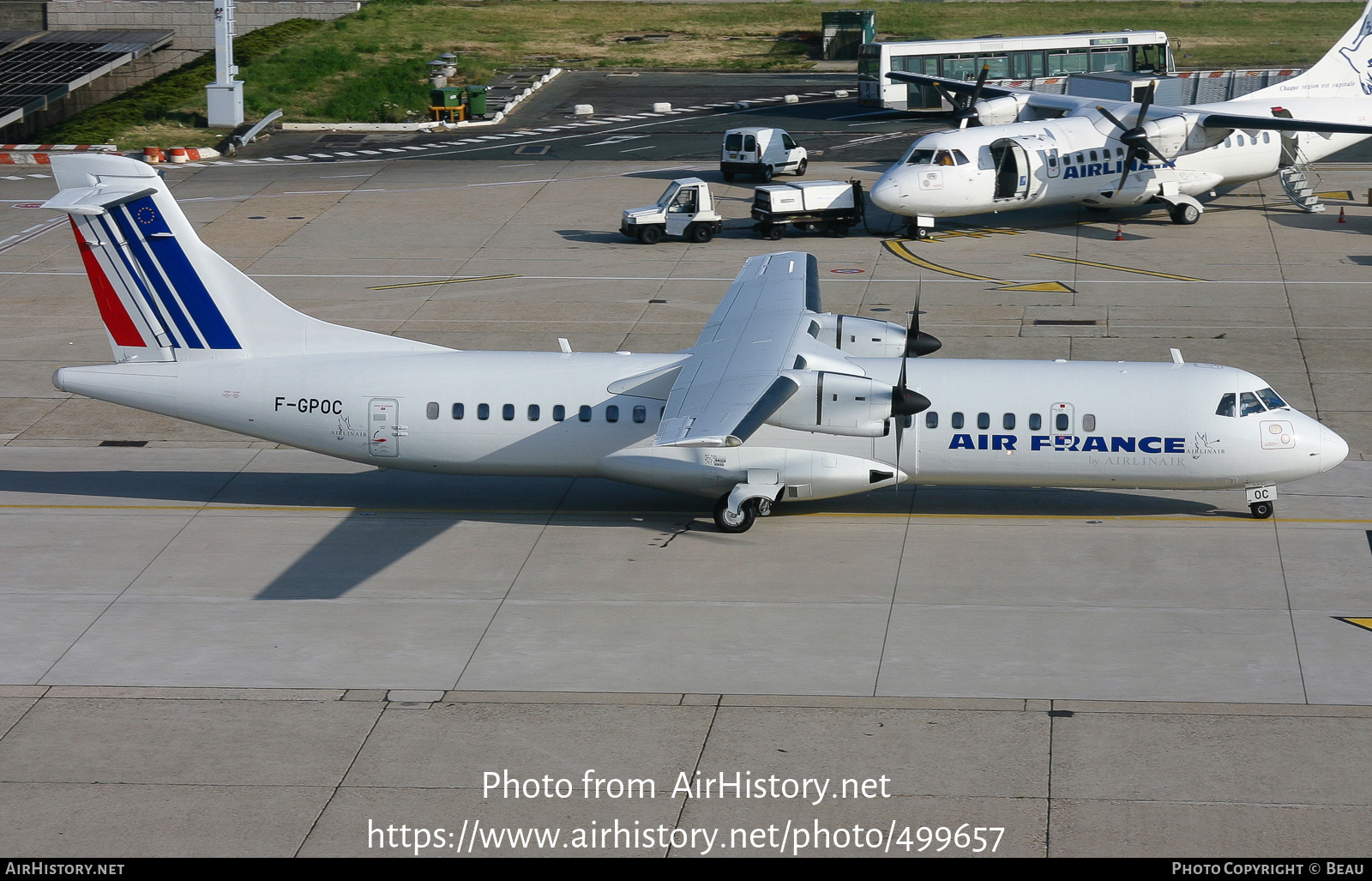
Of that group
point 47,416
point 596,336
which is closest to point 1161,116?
point 596,336

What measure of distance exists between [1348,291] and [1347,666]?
23.3 metres

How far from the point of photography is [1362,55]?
51.4 metres

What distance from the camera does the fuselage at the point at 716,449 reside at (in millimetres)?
24703

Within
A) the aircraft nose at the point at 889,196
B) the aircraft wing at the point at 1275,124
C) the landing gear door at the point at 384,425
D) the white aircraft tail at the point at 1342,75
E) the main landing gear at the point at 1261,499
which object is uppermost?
the white aircraft tail at the point at 1342,75

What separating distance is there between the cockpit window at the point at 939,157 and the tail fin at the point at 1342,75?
12.5 metres

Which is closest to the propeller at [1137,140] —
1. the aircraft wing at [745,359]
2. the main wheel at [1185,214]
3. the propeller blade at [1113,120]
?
the propeller blade at [1113,120]

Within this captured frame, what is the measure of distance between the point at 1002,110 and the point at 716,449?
32033mm

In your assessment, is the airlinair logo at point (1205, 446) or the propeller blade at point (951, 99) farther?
the propeller blade at point (951, 99)

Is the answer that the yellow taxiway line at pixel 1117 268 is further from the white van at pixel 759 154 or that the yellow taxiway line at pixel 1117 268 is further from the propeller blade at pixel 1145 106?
the white van at pixel 759 154

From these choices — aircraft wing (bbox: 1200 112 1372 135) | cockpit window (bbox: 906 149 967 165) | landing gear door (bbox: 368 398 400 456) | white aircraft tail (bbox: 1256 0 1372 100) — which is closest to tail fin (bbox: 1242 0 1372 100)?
white aircraft tail (bbox: 1256 0 1372 100)

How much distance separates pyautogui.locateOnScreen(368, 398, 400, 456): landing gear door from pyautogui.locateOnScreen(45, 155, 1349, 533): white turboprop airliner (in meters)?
0.03

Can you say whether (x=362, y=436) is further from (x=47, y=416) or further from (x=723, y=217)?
(x=723, y=217)

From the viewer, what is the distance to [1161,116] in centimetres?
4697

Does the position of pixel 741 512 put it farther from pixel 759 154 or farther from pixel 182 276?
pixel 759 154
